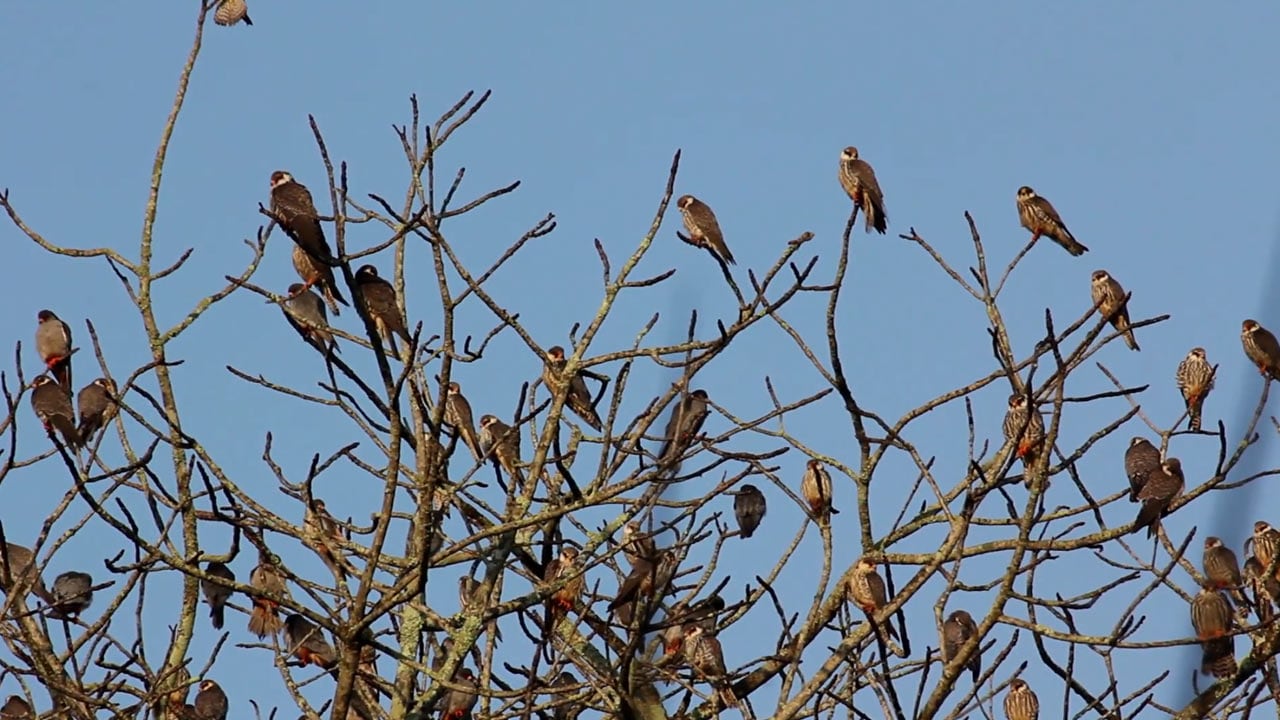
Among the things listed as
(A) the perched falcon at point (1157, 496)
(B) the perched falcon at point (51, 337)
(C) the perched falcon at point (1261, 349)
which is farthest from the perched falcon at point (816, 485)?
(B) the perched falcon at point (51, 337)

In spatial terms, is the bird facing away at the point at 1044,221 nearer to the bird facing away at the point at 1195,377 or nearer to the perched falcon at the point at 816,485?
the bird facing away at the point at 1195,377

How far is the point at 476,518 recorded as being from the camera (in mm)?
6625

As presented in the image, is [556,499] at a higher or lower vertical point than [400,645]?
higher

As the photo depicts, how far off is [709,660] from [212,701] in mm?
4180

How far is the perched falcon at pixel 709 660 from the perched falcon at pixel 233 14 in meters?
6.36

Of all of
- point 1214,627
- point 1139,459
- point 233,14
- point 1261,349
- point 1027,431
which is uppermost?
point 233,14

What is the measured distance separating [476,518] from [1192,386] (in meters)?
6.33

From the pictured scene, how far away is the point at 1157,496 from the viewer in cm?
775

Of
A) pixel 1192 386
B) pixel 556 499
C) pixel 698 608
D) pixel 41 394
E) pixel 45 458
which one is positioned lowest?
pixel 698 608

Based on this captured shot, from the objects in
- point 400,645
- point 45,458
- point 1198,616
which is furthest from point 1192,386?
point 45,458

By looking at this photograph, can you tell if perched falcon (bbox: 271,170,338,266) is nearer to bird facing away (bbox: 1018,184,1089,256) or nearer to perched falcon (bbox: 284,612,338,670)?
perched falcon (bbox: 284,612,338,670)

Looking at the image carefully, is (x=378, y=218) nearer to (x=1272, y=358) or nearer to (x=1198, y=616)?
(x=1198, y=616)

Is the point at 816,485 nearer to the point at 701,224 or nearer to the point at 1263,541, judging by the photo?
the point at 701,224

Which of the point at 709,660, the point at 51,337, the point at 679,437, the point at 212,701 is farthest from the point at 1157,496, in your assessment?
the point at 51,337
